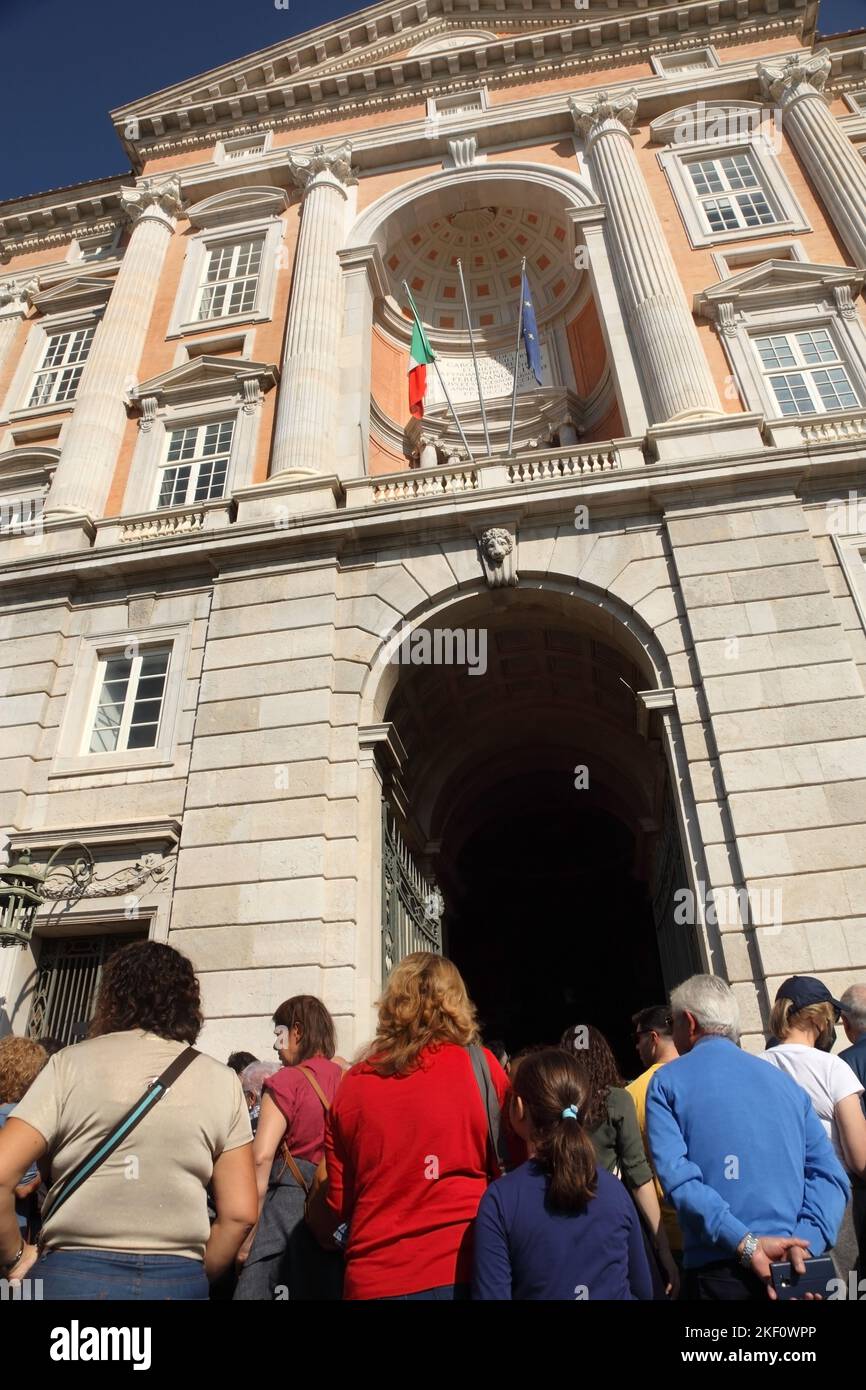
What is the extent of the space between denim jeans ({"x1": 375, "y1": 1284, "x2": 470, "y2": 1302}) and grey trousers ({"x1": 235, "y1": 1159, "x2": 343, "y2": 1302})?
4.01ft

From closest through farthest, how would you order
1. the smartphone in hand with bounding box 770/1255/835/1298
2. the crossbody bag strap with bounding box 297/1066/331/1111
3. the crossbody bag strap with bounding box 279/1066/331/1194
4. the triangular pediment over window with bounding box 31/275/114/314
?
the smartphone in hand with bounding box 770/1255/835/1298
the crossbody bag strap with bounding box 279/1066/331/1194
the crossbody bag strap with bounding box 297/1066/331/1111
the triangular pediment over window with bounding box 31/275/114/314

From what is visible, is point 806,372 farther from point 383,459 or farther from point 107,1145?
point 107,1145

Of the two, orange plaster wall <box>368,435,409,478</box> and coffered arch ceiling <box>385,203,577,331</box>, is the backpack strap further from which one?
coffered arch ceiling <box>385,203,577,331</box>

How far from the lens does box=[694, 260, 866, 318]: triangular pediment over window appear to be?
55.1 ft

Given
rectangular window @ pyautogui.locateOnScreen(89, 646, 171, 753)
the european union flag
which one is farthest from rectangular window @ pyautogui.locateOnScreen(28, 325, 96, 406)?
the european union flag

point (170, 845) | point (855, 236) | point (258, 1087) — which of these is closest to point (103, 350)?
point (170, 845)

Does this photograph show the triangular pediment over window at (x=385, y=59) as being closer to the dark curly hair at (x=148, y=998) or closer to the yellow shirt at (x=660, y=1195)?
the yellow shirt at (x=660, y=1195)

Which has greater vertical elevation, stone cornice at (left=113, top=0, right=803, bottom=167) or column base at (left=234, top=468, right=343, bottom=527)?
stone cornice at (left=113, top=0, right=803, bottom=167)

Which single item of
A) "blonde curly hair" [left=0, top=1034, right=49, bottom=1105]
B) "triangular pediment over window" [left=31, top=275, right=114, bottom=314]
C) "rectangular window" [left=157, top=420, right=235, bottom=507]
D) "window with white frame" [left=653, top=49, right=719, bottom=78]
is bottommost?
"blonde curly hair" [left=0, top=1034, right=49, bottom=1105]

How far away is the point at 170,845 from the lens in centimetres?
1203

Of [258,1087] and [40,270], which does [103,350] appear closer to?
[40,270]

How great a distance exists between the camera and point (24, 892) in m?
11.3

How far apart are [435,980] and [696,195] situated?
20671mm

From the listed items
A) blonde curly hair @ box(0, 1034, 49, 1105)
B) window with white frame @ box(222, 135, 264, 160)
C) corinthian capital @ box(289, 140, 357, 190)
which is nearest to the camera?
blonde curly hair @ box(0, 1034, 49, 1105)
